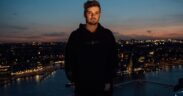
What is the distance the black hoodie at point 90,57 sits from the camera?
1439 mm

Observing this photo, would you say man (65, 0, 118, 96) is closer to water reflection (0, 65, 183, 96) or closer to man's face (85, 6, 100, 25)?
man's face (85, 6, 100, 25)

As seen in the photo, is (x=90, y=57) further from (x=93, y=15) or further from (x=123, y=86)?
(x=123, y=86)

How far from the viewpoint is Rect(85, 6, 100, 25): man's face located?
4.66 ft

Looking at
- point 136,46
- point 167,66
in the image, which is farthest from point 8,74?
point 167,66

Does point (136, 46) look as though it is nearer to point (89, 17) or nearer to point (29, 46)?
point (29, 46)

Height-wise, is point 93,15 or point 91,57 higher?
point 93,15

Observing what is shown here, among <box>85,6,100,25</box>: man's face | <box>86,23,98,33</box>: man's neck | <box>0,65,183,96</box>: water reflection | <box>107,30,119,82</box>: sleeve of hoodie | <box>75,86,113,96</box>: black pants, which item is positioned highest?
<box>85,6,100,25</box>: man's face

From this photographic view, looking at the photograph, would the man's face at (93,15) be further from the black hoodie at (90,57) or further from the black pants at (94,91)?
the black pants at (94,91)

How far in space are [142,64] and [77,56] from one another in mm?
48314

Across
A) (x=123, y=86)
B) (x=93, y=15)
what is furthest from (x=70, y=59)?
(x=123, y=86)

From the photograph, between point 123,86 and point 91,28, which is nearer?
point 91,28

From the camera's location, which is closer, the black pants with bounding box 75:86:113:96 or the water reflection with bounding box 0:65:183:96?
the black pants with bounding box 75:86:113:96

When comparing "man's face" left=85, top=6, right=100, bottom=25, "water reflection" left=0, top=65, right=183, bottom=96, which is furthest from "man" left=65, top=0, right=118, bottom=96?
"water reflection" left=0, top=65, right=183, bottom=96

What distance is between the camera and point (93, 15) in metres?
1.42
